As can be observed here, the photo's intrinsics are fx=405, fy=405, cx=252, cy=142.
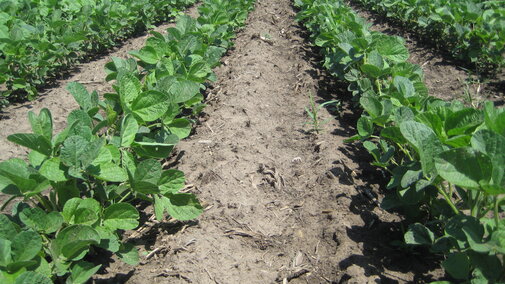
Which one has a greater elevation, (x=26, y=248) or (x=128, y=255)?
(x=26, y=248)

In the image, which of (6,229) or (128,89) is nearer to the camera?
(6,229)

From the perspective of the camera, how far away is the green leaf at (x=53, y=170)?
161 cm

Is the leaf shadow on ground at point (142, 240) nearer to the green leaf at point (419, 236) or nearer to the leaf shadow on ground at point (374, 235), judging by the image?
the leaf shadow on ground at point (374, 235)

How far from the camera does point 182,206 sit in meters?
2.03

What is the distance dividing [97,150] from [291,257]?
1.08 m

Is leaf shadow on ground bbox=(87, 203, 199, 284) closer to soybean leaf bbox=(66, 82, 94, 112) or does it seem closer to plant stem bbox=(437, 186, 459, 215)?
soybean leaf bbox=(66, 82, 94, 112)

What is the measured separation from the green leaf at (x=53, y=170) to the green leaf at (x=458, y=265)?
1.51 metres

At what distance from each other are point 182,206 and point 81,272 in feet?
1.96

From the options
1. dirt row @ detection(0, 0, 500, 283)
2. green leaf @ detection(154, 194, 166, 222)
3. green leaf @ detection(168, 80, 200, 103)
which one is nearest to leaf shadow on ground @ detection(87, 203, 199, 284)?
dirt row @ detection(0, 0, 500, 283)

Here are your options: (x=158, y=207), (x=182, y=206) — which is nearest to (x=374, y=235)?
(x=182, y=206)

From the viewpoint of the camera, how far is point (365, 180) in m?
2.48

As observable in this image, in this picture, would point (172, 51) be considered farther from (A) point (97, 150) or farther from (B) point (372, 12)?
(B) point (372, 12)

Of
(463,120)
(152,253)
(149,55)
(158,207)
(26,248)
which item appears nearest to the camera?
(26,248)

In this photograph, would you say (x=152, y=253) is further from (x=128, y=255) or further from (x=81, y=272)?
(x=81, y=272)
